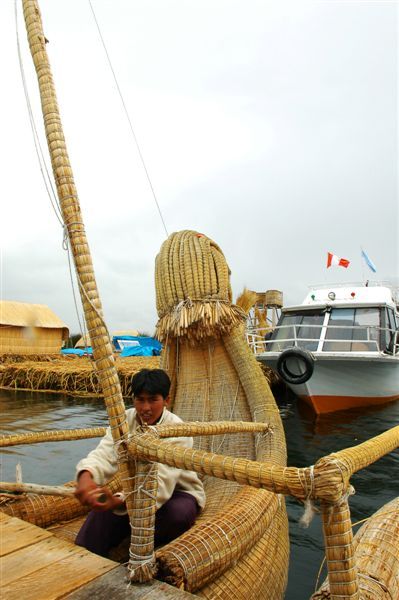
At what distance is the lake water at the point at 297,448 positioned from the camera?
4.18 m

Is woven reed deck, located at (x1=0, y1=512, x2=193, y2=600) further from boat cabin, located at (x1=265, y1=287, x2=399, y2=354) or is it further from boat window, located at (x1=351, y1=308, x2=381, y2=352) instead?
boat window, located at (x1=351, y1=308, x2=381, y2=352)

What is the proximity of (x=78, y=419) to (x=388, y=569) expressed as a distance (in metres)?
9.86

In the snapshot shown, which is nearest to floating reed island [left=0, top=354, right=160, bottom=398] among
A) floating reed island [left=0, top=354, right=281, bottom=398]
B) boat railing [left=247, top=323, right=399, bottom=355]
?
floating reed island [left=0, top=354, right=281, bottom=398]

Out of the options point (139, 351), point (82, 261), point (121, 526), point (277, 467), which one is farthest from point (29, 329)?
point (277, 467)

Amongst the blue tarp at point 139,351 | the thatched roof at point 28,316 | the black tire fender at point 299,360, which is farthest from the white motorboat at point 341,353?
the thatched roof at point 28,316

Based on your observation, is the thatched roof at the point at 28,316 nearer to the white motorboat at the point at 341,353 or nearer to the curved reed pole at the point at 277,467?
the white motorboat at the point at 341,353

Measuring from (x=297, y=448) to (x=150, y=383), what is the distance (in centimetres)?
635

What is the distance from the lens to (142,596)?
1.43 m

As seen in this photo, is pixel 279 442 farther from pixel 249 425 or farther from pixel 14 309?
pixel 14 309

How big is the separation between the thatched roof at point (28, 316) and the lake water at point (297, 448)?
9254mm

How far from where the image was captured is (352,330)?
10.9 meters

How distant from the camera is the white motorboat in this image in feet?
31.7

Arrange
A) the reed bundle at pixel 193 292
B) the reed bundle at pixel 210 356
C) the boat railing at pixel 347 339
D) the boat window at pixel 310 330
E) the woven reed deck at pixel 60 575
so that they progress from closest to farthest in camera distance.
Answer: the woven reed deck at pixel 60 575 → the reed bundle at pixel 210 356 → the reed bundle at pixel 193 292 → the boat railing at pixel 347 339 → the boat window at pixel 310 330

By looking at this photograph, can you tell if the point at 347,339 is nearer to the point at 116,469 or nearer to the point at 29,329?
the point at 116,469
